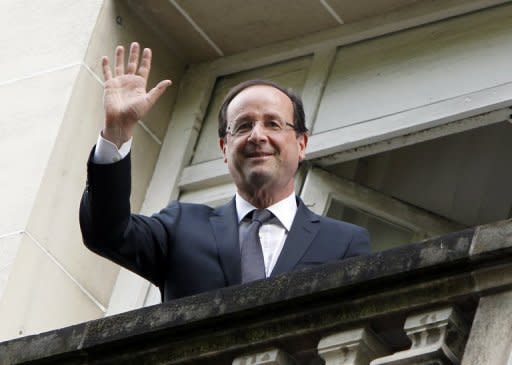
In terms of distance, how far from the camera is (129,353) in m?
8.98

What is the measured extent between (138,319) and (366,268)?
0.97 meters

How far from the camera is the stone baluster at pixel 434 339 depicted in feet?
27.0

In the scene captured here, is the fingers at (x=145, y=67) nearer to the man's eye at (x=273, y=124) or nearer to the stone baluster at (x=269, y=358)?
the man's eye at (x=273, y=124)

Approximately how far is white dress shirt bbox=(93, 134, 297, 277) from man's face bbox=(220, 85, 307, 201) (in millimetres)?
48

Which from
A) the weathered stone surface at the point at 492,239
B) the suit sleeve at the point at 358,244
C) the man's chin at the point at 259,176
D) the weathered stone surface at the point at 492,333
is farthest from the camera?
the man's chin at the point at 259,176

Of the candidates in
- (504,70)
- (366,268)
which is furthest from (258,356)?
(504,70)

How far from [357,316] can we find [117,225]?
1502mm

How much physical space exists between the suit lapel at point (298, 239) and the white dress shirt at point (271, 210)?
0.03 metres

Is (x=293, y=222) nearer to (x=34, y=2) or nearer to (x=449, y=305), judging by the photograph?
(x=449, y=305)

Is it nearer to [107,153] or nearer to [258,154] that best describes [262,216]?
[258,154]

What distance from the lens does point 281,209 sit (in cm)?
1005

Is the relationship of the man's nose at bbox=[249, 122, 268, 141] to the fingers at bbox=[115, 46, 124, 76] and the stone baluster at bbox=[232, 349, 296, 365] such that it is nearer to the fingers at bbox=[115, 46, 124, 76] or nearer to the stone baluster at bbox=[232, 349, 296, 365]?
the fingers at bbox=[115, 46, 124, 76]

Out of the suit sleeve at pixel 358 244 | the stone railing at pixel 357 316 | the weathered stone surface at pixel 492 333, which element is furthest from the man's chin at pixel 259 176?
the weathered stone surface at pixel 492 333

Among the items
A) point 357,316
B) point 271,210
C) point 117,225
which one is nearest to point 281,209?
point 271,210
